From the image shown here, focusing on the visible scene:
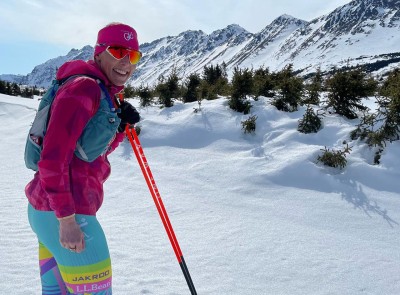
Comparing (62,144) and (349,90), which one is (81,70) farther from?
(349,90)

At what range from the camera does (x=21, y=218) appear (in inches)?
198

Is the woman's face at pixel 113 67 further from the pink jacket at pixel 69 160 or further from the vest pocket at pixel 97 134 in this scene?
the vest pocket at pixel 97 134

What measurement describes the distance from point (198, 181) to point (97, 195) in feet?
15.9

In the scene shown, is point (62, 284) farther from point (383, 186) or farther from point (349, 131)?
point (349, 131)

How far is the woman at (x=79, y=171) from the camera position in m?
1.62

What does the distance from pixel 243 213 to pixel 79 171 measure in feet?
12.5

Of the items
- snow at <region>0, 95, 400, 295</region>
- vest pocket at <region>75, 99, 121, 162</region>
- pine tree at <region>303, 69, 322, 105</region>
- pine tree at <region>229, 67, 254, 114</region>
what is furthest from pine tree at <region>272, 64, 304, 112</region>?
vest pocket at <region>75, 99, 121, 162</region>

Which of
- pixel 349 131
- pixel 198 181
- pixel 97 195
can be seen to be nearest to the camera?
pixel 97 195

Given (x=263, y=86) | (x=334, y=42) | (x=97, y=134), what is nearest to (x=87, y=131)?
(x=97, y=134)

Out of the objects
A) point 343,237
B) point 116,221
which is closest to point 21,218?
point 116,221

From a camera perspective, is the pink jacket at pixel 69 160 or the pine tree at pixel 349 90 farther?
the pine tree at pixel 349 90

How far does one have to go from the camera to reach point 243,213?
5.26m

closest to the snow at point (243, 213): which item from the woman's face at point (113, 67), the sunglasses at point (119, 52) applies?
the woman's face at point (113, 67)

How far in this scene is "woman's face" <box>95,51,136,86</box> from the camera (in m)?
1.97
